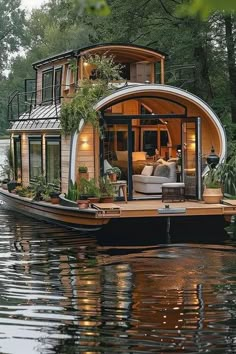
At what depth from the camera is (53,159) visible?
16.5 m

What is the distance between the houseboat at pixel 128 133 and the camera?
14914 millimetres

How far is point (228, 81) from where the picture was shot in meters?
26.3

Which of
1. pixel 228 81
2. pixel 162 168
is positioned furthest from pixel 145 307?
pixel 228 81

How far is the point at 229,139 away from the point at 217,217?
1059 centimetres

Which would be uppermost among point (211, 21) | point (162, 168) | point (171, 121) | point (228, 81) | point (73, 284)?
point (211, 21)

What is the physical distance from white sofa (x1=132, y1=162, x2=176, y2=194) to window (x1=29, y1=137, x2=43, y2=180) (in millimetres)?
2932

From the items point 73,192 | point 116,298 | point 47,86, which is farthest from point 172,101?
point 116,298

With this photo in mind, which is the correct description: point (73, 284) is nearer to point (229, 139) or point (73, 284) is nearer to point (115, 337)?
point (115, 337)

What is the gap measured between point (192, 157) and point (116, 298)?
7739 millimetres

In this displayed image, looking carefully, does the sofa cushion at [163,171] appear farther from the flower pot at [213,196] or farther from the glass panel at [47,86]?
the glass panel at [47,86]

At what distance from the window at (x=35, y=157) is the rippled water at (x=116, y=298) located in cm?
467

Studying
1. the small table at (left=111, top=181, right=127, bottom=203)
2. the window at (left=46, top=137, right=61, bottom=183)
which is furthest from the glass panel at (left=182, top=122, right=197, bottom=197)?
the window at (left=46, top=137, right=61, bottom=183)

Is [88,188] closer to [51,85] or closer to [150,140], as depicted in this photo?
[150,140]

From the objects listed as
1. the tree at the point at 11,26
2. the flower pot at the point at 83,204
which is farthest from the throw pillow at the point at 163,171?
the tree at the point at 11,26
